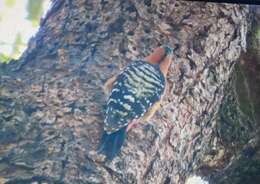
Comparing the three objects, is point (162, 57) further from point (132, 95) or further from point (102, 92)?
point (102, 92)

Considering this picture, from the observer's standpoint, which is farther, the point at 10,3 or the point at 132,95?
the point at 10,3

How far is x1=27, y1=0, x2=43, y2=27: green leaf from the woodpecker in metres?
1.13

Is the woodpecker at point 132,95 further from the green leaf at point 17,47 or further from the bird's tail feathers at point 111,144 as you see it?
the green leaf at point 17,47

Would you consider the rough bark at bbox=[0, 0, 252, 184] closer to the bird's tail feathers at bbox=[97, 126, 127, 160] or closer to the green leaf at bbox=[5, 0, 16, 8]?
the bird's tail feathers at bbox=[97, 126, 127, 160]

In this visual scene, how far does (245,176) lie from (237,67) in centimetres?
96

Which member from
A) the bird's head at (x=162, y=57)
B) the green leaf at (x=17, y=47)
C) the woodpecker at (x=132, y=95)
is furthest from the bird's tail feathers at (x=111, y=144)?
the green leaf at (x=17, y=47)

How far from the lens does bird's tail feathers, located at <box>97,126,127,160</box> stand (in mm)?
2238

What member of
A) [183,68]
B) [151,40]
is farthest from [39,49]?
[183,68]

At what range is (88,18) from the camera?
290cm

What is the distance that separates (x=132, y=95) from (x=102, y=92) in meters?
0.20

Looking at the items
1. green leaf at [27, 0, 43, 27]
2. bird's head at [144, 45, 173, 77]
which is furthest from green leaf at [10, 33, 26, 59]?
bird's head at [144, 45, 173, 77]

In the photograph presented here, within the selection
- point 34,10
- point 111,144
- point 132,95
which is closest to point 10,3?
point 34,10

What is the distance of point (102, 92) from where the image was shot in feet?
8.30

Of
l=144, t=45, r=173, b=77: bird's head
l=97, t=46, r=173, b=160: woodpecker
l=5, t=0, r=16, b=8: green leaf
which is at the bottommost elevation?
l=97, t=46, r=173, b=160: woodpecker
